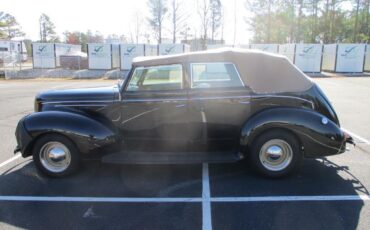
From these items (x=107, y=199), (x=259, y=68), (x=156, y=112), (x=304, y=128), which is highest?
(x=259, y=68)

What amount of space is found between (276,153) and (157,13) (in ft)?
162

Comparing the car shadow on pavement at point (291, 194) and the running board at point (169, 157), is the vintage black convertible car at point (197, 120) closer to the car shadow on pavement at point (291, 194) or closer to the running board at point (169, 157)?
the running board at point (169, 157)

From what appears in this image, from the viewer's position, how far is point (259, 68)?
4848 millimetres

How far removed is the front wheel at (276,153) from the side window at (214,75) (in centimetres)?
90

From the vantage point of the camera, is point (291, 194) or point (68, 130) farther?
point (68, 130)

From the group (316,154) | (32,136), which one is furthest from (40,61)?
(316,154)

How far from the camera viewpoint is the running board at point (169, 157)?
4562 millimetres

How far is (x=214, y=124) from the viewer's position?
190 inches

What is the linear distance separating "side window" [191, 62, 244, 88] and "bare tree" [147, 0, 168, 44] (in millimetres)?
48334

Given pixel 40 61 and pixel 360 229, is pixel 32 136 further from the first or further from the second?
pixel 40 61

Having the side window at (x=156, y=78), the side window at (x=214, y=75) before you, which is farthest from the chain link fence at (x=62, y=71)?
the side window at (x=214, y=75)

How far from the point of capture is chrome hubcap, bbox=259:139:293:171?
4.62 meters

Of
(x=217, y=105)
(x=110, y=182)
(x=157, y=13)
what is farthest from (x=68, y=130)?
(x=157, y=13)

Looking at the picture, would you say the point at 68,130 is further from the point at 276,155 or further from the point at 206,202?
the point at 276,155
